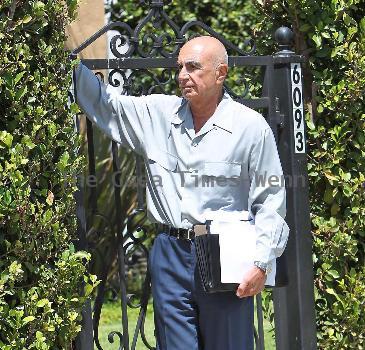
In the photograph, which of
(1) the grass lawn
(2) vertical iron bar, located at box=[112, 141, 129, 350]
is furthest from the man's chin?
(1) the grass lawn

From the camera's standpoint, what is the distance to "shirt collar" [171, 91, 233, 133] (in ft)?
13.5

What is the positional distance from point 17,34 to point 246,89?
1583 millimetres

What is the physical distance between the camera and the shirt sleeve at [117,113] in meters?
4.23

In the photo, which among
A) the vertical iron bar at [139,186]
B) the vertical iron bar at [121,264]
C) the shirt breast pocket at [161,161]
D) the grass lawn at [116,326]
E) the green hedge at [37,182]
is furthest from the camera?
the grass lawn at [116,326]

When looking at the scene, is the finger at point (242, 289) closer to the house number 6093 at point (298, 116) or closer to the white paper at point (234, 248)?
the white paper at point (234, 248)

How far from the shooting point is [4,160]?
12.4ft

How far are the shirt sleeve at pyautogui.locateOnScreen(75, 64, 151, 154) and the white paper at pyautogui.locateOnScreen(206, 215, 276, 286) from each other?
568 mm

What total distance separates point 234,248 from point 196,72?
758 millimetres

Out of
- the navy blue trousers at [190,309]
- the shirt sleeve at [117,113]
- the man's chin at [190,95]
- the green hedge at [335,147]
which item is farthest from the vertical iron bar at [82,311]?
the green hedge at [335,147]

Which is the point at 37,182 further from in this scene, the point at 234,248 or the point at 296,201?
the point at 296,201

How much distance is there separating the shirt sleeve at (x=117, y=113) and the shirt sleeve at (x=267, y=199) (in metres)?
0.53

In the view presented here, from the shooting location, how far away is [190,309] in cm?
408

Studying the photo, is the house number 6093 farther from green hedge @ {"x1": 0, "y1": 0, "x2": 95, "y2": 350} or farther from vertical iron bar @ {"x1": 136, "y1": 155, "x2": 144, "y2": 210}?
green hedge @ {"x1": 0, "y1": 0, "x2": 95, "y2": 350}

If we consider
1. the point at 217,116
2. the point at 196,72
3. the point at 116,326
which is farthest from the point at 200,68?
the point at 116,326
